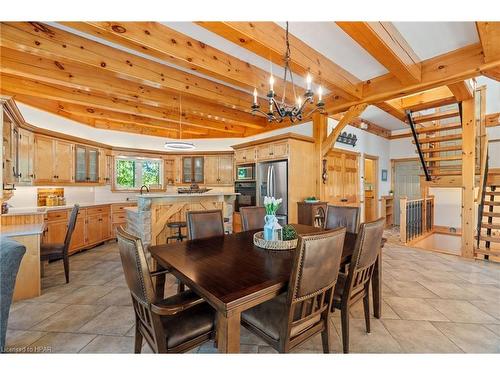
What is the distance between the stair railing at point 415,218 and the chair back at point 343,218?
2.62 meters

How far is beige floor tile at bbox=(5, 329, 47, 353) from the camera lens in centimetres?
169

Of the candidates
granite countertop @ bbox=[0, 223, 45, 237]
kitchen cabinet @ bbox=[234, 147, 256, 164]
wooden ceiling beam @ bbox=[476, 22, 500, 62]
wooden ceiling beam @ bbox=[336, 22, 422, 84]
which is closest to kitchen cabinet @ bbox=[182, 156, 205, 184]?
kitchen cabinet @ bbox=[234, 147, 256, 164]

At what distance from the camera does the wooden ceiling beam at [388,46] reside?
204 centimetres

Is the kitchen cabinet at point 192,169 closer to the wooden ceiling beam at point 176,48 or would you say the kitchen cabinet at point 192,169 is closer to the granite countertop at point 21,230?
the wooden ceiling beam at point 176,48

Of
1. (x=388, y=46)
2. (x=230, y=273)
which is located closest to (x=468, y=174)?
(x=388, y=46)

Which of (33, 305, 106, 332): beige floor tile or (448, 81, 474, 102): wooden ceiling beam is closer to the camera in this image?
(33, 305, 106, 332): beige floor tile

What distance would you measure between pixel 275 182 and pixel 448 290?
2774mm

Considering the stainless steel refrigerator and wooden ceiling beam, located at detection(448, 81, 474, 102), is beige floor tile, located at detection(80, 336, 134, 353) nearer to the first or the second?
the stainless steel refrigerator

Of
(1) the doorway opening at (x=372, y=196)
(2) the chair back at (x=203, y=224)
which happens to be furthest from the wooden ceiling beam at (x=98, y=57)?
(1) the doorway opening at (x=372, y=196)

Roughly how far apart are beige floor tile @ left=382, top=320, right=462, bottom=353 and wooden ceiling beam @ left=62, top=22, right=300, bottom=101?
10.4 feet

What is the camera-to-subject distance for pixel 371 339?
70.9 inches

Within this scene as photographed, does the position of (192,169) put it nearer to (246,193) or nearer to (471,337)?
(246,193)
